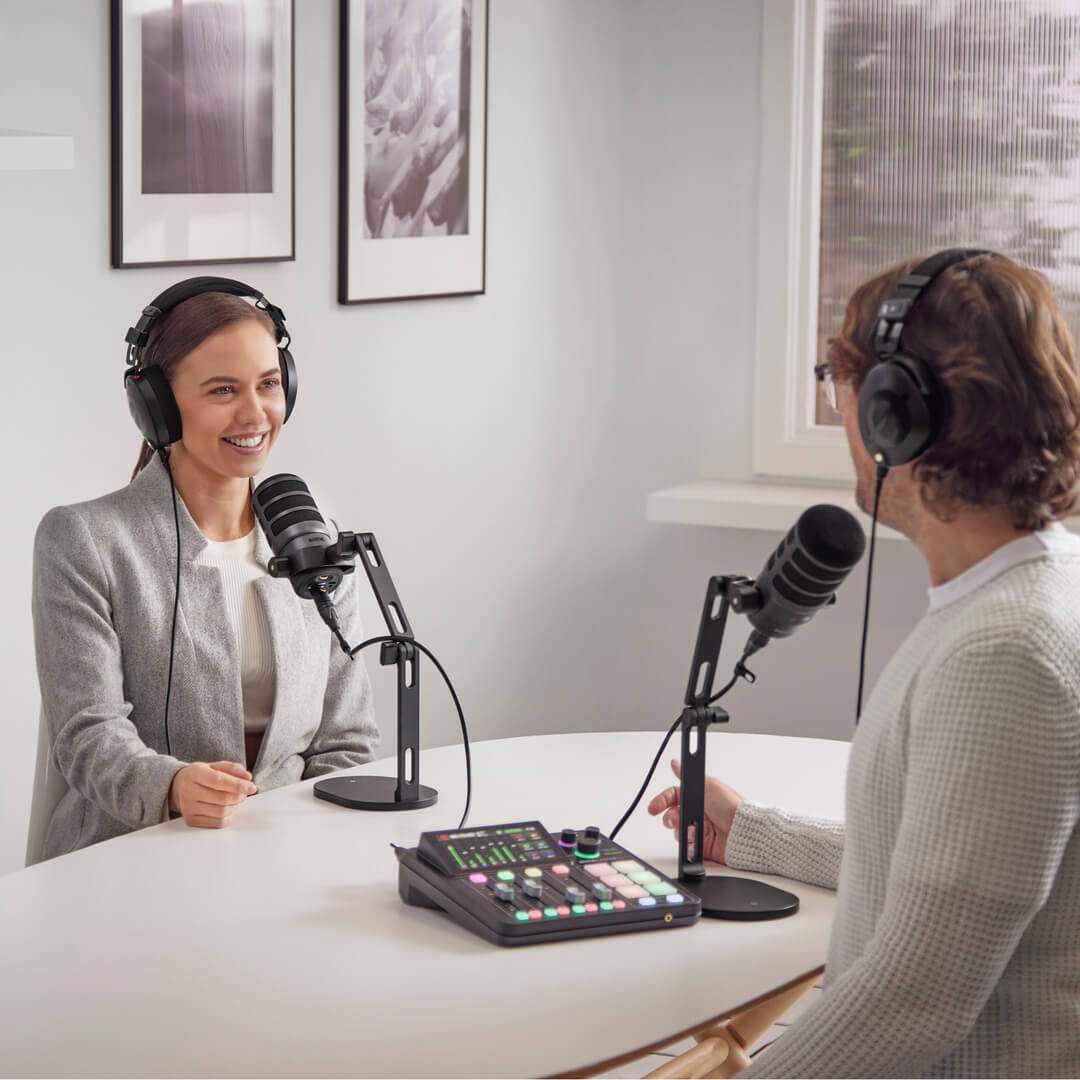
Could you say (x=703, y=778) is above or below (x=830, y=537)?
below

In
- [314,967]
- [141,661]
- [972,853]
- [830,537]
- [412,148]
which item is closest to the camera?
[972,853]

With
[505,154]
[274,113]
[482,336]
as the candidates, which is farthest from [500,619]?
[274,113]

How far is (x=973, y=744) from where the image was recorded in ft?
3.53

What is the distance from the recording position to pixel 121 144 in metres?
2.44

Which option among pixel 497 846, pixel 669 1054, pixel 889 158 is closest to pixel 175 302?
pixel 497 846

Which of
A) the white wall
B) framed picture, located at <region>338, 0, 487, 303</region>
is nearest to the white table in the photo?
the white wall

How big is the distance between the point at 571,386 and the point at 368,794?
6.75ft

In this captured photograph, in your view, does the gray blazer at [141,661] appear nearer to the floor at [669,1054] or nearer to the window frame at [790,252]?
the floor at [669,1054]

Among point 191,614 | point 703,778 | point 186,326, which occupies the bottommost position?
point 703,778

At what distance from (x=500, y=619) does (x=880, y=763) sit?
244 centimetres

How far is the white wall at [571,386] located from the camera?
9.98ft

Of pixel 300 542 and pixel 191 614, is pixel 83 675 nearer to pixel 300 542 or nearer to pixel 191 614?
pixel 191 614

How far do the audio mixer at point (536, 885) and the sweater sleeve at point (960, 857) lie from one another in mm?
305

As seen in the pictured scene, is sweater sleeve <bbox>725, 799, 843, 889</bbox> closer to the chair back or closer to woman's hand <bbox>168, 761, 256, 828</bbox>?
woman's hand <bbox>168, 761, 256, 828</bbox>
